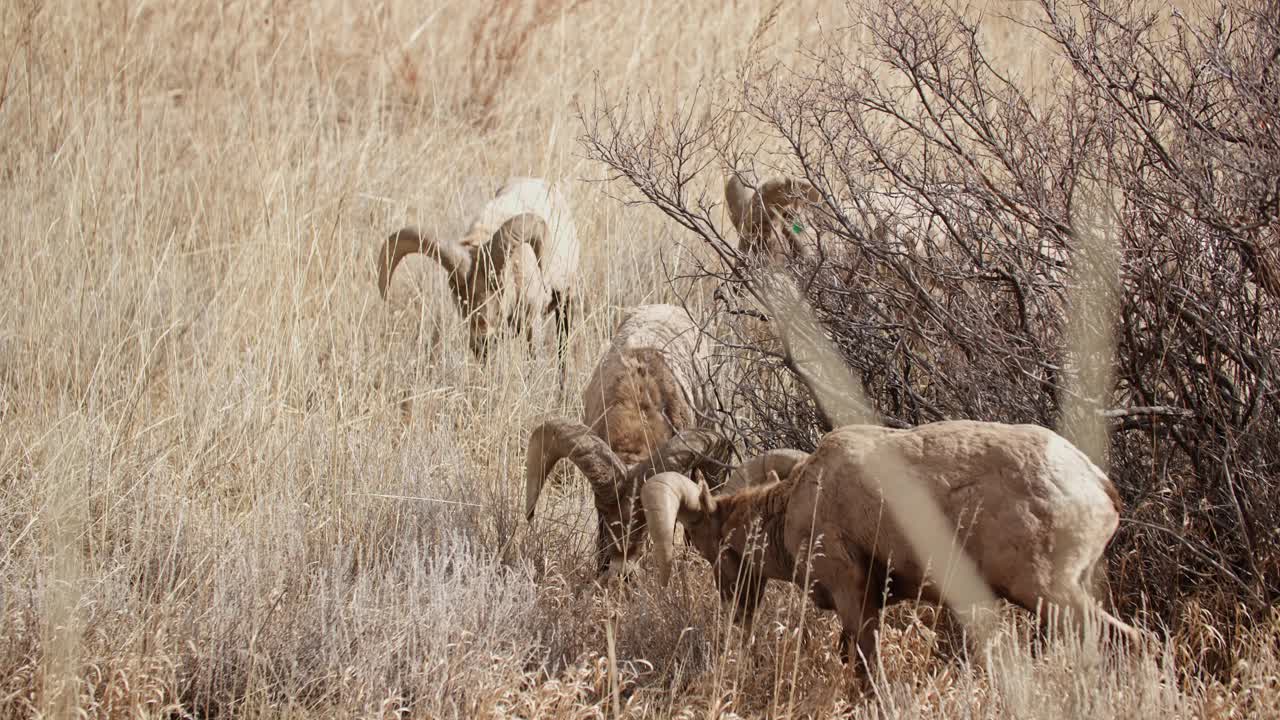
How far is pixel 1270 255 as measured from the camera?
383cm

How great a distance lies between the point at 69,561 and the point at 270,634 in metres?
0.87

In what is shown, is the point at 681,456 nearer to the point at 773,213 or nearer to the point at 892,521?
the point at 892,521

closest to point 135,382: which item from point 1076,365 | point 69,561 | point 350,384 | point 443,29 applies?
point 350,384

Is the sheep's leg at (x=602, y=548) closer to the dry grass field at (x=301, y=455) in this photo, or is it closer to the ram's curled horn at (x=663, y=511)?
the dry grass field at (x=301, y=455)

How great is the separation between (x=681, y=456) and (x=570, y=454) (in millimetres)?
423

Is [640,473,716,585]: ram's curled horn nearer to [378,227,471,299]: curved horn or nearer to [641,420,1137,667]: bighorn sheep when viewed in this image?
[641,420,1137,667]: bighorn sheep

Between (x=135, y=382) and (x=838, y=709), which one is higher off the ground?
(x=135, y=382)

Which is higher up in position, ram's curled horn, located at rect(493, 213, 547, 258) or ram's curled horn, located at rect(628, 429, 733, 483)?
ram's curled horn, located at rect(493, 213, 547, 258)

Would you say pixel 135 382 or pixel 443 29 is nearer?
pixel 135 382

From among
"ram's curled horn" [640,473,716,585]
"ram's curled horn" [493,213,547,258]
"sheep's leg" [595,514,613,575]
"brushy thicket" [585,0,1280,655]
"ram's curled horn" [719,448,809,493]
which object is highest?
"ram's curled horn" [493,213,547,258]

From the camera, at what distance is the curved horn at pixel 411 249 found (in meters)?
7.25

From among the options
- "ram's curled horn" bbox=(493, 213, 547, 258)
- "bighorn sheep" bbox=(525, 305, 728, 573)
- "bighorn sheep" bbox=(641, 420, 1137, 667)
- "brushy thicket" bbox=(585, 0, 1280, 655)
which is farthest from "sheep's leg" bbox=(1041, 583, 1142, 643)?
"ram's curled horn" bbox=(493, 213, 547, 258)

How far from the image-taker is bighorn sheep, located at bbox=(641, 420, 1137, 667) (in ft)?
11.1

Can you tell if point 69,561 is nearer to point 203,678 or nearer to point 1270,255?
point 203,678
